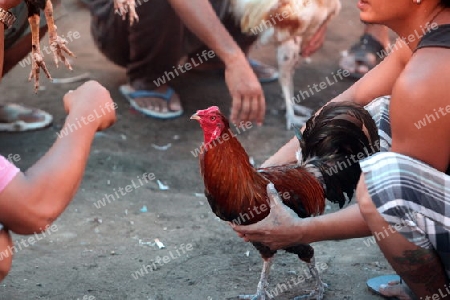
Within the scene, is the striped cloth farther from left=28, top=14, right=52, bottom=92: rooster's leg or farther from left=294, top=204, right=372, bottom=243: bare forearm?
left=28, top=14, right=52, bottom=92: rooster's leg

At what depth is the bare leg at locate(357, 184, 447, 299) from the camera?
203 cm

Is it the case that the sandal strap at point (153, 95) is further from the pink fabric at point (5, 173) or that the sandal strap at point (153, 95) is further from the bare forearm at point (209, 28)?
the pink fabric at point (5, 173)

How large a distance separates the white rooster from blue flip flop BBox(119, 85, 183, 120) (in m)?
0.66

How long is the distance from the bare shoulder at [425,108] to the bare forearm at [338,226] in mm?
312

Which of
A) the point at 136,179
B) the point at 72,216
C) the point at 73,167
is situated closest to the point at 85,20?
the point at 136,179

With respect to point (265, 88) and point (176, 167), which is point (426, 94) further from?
point (265, 88)

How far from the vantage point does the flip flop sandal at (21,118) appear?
3979mm

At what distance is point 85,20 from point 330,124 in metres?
3.98

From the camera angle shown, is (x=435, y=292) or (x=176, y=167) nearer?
(x=435, y=292)

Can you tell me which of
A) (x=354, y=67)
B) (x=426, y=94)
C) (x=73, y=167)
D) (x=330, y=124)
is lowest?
(x=354, y=67)

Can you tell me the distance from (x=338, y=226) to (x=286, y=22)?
1984 millimetres

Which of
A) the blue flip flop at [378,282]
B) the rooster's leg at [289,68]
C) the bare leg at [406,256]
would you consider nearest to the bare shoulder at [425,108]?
the bare leg at [406,256]

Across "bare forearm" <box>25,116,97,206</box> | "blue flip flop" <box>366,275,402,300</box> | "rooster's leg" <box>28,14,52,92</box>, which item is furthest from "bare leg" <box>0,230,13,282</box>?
"blue flip flop" <box>366,275,402,300</box>

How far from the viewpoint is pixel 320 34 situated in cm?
451
